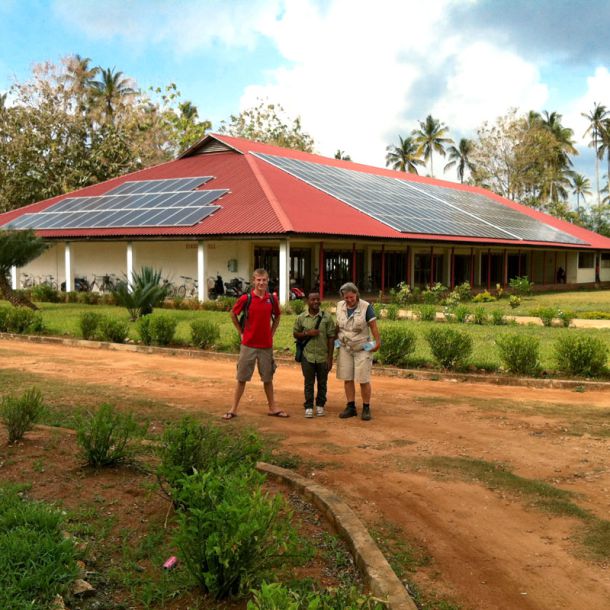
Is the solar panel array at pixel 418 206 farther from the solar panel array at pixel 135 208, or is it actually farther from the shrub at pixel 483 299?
the solar panel array at pixel 135 208

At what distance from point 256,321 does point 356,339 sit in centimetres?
112

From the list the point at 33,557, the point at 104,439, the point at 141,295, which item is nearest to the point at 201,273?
the point at 141,295

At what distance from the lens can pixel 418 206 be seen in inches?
1313

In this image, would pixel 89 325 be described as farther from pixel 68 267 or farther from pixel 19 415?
pixel 68 267

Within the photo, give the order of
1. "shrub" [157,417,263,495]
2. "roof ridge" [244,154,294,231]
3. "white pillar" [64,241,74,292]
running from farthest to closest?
"white pillar" [64,241,74,292], "roof ridge" [244,154,294,231], "shrub" [157,417,263,495]

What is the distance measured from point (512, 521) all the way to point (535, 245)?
31.5 metres

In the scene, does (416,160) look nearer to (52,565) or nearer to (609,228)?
(609,228)

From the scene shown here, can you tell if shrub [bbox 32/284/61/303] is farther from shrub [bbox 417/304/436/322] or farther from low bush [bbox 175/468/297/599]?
low bush [bbox 175/468/297/599]

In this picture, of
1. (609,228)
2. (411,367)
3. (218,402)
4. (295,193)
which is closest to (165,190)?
(295,193)

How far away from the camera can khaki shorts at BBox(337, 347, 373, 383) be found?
8.24 meters

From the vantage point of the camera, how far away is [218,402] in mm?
9234

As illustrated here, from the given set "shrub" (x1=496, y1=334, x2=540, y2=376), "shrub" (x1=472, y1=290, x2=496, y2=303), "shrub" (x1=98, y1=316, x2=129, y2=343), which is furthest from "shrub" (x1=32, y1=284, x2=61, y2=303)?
"shrub" (x1=496, y1=334, x2=540, y2=376)

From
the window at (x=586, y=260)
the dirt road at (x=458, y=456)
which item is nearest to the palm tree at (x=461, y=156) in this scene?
the window at (x=586, y=260)

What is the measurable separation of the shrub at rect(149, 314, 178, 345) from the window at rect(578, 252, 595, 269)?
3498 centimetres
